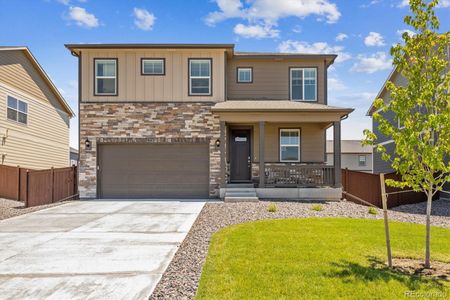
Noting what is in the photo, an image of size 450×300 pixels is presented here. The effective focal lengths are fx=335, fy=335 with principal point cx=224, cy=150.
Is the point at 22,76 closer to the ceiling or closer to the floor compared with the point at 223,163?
closer to the ceiling

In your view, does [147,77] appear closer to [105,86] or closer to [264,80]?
[105,86]

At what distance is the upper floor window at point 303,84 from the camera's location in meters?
14.8

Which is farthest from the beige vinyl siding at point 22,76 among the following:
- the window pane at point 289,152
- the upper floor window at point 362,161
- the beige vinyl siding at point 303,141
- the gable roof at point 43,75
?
the upper floor window at point 362,161

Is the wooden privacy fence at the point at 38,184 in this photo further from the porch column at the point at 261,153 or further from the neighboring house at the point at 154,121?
the porch column at the point at 261,153

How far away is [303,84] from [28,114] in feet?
45.6

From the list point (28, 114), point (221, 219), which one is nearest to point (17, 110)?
point (28, 114)

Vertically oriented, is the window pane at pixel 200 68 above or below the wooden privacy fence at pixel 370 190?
above

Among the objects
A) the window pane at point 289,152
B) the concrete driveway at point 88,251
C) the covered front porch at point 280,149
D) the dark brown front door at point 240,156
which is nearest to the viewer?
the concrete driveway at point 88,251

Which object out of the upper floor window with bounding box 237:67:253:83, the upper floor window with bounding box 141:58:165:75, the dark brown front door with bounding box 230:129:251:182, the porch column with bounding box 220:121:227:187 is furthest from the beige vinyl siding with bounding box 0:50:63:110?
the dark brown front door with bounding box 230:129:251:182

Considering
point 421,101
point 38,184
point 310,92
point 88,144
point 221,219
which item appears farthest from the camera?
point 310,92

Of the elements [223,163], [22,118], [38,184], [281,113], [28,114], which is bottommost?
[38,184]

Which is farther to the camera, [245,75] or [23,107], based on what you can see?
[23,107]

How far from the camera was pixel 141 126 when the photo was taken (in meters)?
13.7

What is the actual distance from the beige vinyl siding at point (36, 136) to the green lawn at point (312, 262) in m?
13.2
